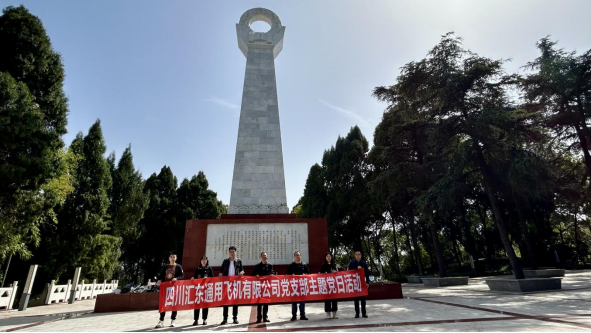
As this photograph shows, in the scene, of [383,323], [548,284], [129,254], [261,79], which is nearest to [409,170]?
[548,284]

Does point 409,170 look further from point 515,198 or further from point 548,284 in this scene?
point 548,284

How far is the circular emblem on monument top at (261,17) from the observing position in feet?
47.3

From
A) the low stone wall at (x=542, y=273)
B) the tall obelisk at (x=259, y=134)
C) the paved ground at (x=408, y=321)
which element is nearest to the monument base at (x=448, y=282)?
the low stone wall at (x=542, y=273)

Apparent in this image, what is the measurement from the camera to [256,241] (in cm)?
962

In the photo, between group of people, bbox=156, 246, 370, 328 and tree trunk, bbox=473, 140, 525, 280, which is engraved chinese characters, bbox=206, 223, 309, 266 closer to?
group of people, bbox=156, 246, 370, 328

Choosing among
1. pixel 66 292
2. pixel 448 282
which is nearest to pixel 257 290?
pixel 448 282

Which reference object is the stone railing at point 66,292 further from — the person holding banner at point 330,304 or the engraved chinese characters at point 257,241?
the person holding banner at point 330,304

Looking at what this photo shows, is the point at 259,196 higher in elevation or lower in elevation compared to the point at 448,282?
higher

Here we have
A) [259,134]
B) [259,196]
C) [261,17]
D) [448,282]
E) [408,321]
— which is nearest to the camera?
[408,321]

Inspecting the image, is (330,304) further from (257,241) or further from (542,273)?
(542,273)

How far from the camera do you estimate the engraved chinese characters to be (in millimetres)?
9445

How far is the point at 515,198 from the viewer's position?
15883 mm

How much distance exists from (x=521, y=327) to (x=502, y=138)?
10.4 metres

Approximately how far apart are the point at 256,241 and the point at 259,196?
2.03 metres
